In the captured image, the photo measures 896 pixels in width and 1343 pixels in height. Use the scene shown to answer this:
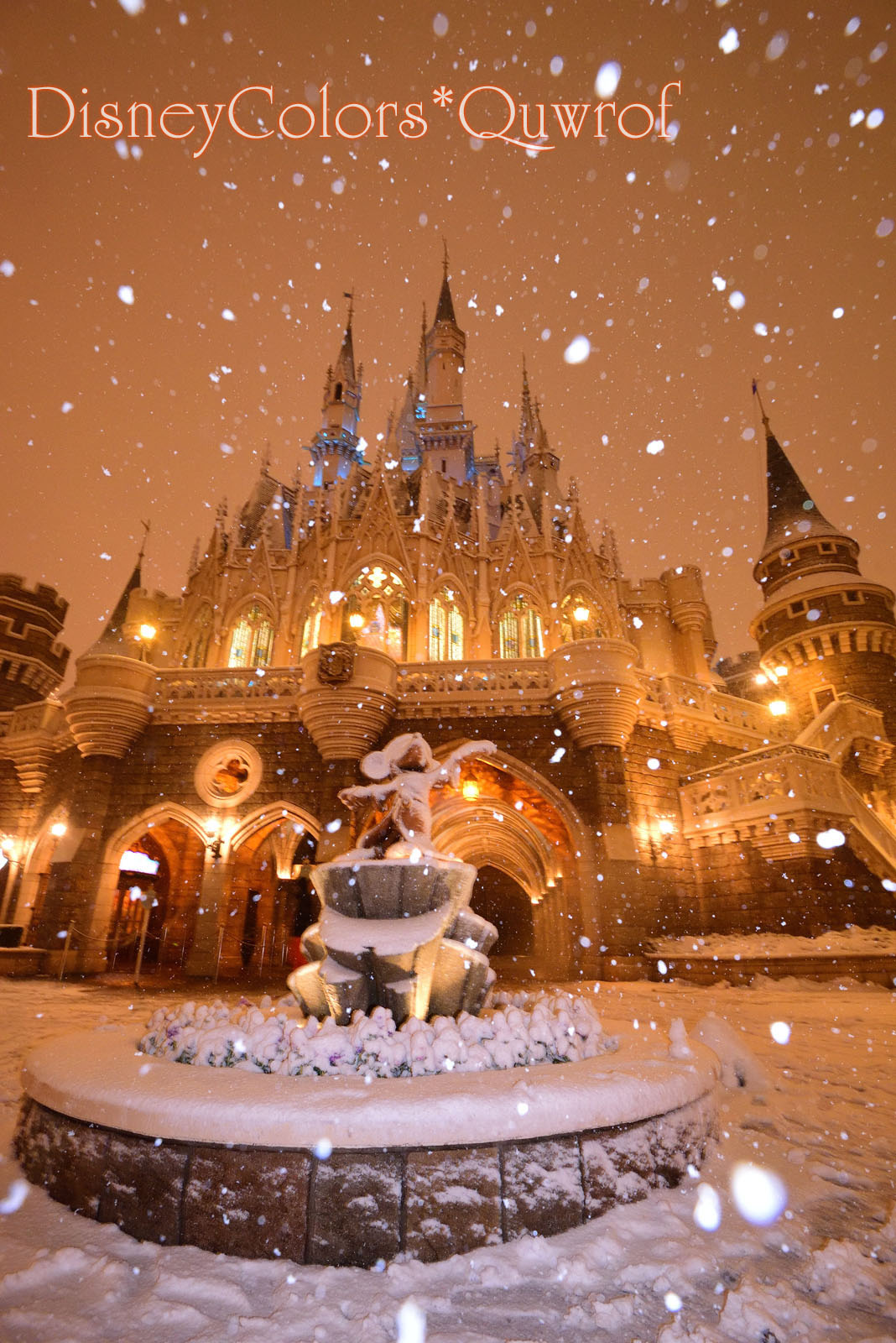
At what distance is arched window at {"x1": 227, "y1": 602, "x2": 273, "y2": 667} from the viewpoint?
79.8 feet

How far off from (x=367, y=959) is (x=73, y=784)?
1547 cm

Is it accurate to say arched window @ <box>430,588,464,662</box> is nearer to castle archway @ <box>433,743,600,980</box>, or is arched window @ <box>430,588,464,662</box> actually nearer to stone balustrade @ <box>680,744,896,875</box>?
castle archway @ <box>433,743,600,980</box>

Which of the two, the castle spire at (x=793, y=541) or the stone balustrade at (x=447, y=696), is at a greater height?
the castle spire at (x=793, y=541)

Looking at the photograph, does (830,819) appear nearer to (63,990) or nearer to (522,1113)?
(522,1113)

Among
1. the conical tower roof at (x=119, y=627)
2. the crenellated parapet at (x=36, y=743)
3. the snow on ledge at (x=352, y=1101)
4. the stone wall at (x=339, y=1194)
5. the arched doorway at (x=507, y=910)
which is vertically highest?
the conical tower roof at (x=119, y=627)

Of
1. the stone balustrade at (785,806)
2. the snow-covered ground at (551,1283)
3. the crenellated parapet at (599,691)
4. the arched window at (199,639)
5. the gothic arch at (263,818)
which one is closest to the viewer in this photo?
the snow-covered ground at (551,1283)

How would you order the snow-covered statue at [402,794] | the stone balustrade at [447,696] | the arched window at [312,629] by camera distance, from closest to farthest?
the snow-covered statue at [402,794] → the stone balustrade at [447,696] → the arched window at [312,629]

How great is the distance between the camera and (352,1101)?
304 centimetres

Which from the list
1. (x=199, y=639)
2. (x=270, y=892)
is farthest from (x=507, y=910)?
(x=199, y=639)

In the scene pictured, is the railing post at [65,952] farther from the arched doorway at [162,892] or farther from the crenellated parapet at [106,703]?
the crenellated parapet at [106,703]

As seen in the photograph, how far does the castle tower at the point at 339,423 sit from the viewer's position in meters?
33.2

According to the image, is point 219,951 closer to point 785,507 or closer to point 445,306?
point 785,507

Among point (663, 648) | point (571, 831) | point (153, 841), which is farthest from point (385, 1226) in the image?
point (663, 648)

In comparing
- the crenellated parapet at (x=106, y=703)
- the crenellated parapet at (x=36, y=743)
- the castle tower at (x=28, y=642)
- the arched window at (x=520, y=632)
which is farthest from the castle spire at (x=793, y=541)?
the castle tower at (x=28, y=642)
